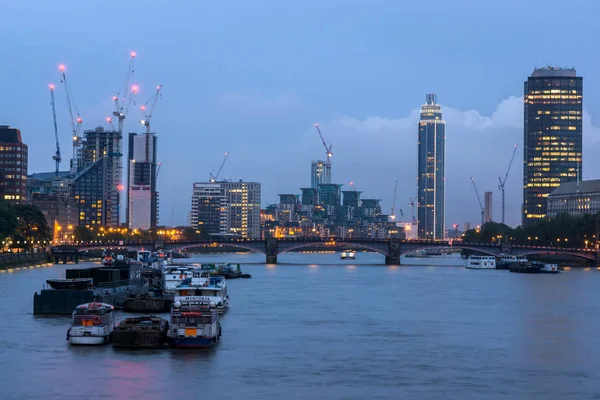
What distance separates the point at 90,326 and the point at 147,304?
78.2ft

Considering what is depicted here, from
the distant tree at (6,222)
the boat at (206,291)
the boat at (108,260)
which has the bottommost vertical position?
the boat at (206,291)

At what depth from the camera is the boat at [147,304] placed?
8675 cm

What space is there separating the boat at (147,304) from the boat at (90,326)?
73.2 feet

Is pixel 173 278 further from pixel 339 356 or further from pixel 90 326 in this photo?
pixel 339 356

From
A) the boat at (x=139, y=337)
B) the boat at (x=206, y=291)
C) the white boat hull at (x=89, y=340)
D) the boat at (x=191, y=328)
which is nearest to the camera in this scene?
the boat at (x=139, y=337)

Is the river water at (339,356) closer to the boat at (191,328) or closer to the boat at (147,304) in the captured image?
the boat at (191,328)

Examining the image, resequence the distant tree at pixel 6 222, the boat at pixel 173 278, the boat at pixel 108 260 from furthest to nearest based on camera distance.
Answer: the distant tree at pixel 6 222 → the boat at pixel 108 260 → the boat at pixel 173 278

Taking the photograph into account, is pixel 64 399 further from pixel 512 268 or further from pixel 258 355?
pixel 512 268

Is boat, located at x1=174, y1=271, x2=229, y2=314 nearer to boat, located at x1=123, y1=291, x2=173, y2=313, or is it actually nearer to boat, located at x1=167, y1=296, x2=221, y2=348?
boat, located at x1=123, y1=291, x2=173, y2=313

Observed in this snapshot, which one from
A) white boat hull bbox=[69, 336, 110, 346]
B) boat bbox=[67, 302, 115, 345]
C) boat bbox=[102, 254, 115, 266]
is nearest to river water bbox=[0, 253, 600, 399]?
white boat hull bbox=[69, 336, 110, 346]

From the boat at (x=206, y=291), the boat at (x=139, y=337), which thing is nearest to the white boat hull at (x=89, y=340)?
the boat at (x=139, y=337)

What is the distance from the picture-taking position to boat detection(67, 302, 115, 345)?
6309 centimetres

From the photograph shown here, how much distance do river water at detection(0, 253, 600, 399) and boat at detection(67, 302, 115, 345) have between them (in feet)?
2.66

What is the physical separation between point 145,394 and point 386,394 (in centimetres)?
1050
